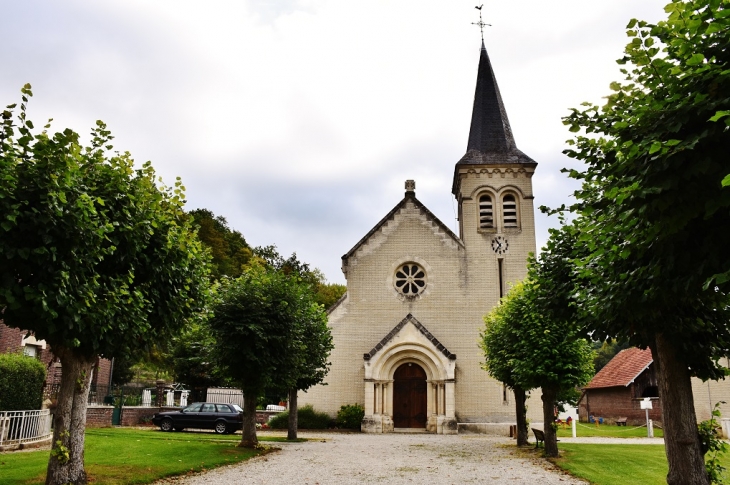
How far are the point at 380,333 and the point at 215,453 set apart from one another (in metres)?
15.7

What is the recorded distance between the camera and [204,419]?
1061 inches

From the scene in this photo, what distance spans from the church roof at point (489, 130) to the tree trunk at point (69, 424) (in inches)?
1021

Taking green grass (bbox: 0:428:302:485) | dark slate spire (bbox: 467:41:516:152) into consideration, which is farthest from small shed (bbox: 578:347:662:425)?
green grass (bbox: 0:428:302:485)

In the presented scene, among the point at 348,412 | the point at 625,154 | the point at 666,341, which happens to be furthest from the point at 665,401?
the point at 348,412

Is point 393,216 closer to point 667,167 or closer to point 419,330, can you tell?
point 419,330

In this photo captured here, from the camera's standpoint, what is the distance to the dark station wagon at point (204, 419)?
26719 millimetres

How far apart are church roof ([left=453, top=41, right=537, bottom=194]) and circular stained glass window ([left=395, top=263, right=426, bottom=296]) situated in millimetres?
6484

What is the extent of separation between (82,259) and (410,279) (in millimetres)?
23939

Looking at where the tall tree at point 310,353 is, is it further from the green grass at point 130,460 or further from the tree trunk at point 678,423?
the tree trunk at point 678,423

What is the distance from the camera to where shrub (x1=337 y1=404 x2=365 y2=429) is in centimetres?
2948

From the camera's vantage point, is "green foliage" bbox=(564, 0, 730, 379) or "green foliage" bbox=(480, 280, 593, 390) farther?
"green foliage" bbox=(480, 280, 593, 390)

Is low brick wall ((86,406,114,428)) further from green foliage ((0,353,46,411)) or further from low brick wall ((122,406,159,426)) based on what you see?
green foliage ((0,353,46,411))

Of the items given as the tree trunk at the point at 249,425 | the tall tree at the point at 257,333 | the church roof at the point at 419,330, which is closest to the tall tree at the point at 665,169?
the tall tree at the point at 257,333

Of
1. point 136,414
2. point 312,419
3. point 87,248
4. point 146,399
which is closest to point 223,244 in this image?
point 146,399
